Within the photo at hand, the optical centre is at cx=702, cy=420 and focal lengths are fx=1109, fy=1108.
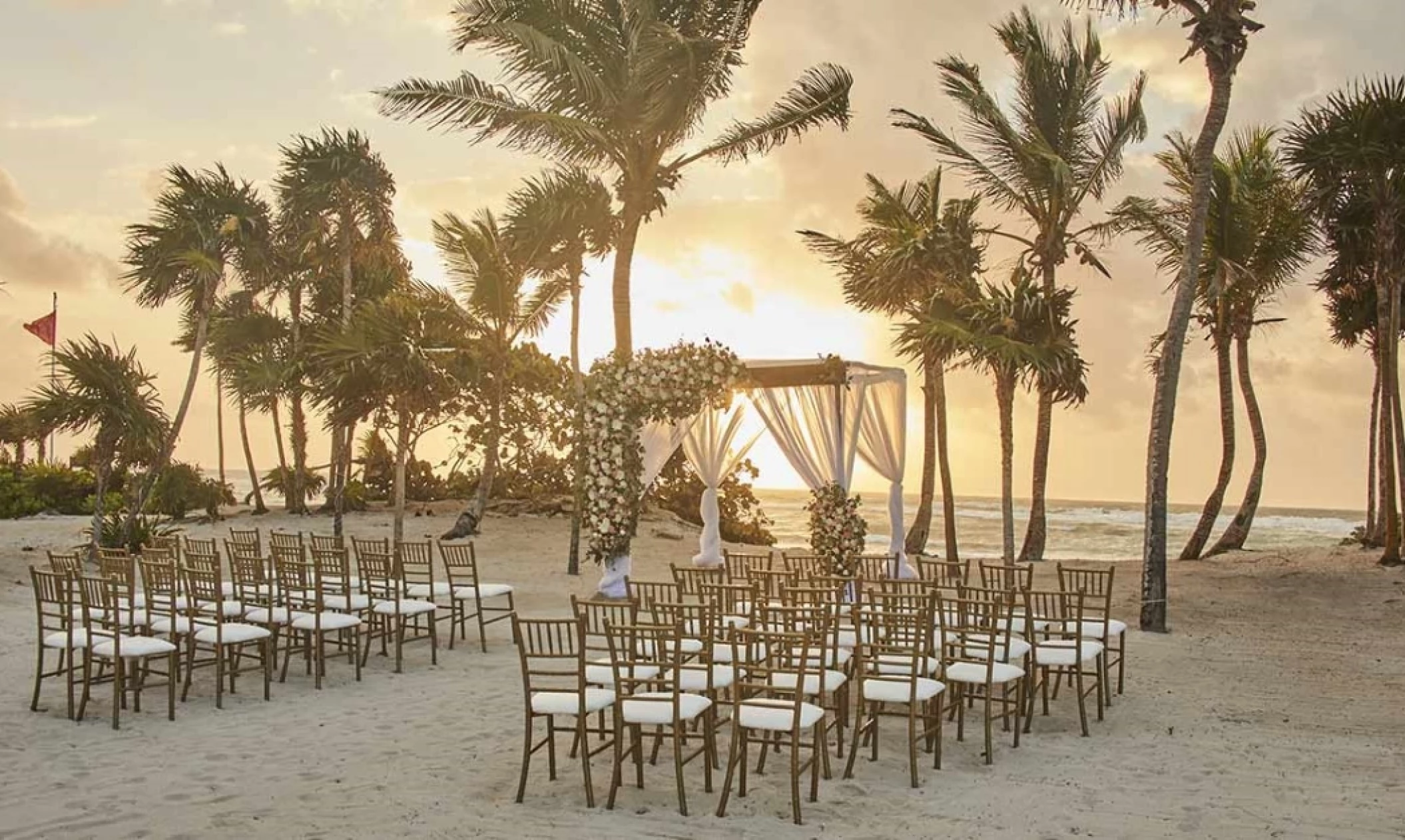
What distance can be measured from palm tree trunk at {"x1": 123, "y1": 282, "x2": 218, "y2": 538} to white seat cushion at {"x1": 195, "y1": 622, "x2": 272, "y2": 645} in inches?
444

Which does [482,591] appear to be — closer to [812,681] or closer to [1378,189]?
[812,681]

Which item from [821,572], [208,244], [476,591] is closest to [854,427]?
[821,572]

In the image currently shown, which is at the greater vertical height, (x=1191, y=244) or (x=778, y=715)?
(x=1191, y=244)

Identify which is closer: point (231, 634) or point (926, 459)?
point (231, 634)

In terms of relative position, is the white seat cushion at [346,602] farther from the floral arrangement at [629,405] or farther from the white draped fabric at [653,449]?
the white draped fabric at [653,449]

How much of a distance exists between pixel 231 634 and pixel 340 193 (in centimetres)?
1703

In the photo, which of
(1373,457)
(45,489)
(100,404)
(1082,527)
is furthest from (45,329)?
(1082,527)

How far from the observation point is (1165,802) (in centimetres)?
580

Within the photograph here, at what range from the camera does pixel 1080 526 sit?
4894 cm

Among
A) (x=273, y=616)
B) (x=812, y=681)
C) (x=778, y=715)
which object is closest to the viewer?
(x=778, y=715)

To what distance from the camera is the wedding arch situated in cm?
1287

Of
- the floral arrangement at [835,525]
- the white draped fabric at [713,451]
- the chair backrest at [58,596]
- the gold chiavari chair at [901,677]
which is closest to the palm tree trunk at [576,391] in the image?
the white draped fabric at [713,451]

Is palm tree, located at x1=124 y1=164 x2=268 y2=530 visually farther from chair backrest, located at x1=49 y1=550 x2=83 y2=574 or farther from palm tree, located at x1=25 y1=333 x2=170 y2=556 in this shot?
chair backrest, located at x1=49 y1=550 x2=83 y2=574

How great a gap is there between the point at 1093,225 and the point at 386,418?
12.6 metres
